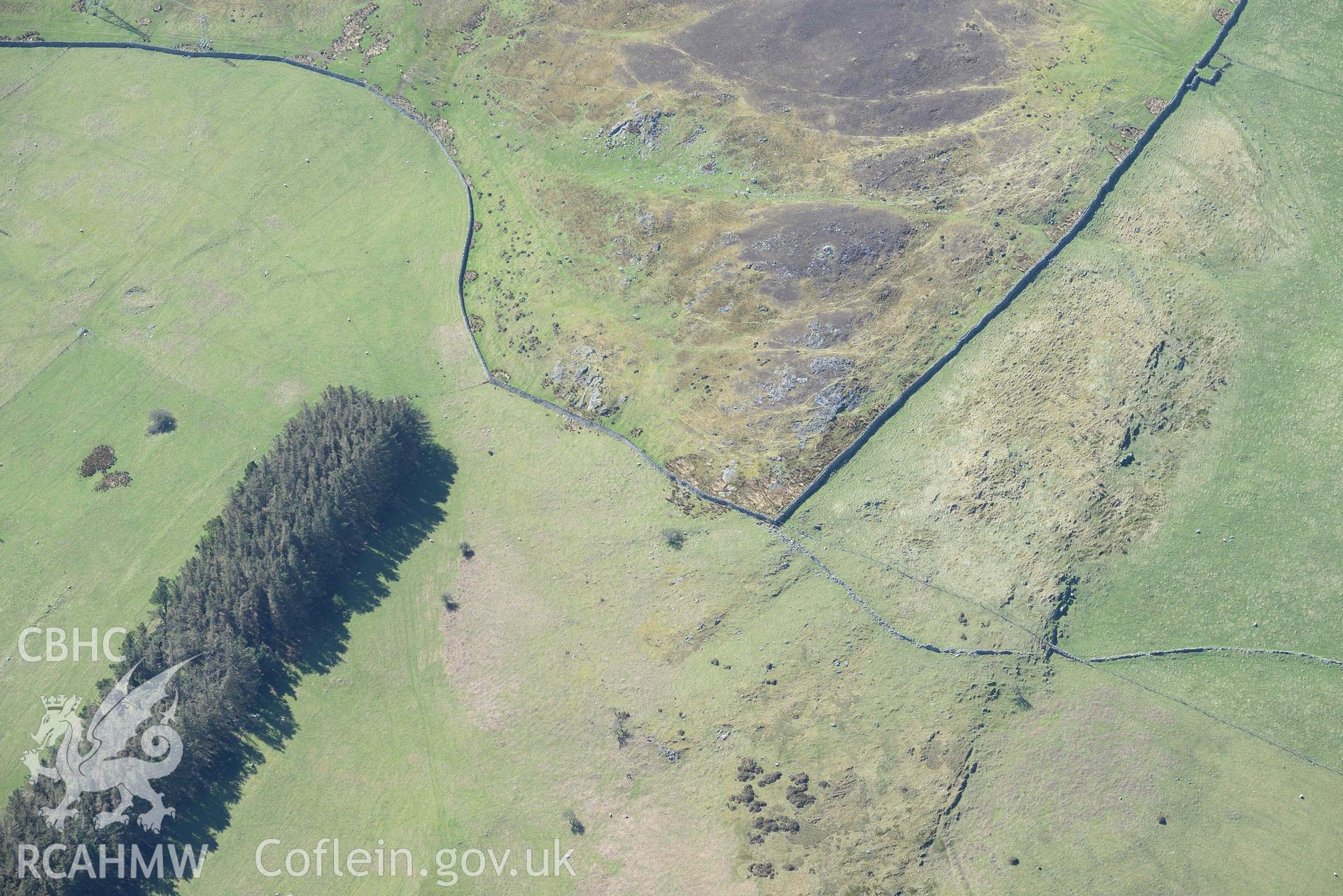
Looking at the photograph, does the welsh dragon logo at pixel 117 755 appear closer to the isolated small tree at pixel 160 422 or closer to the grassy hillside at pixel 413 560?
the grassy hillside at pixel 413 560

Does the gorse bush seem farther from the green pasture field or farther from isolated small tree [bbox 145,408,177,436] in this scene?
isolated small tree [bbox 145,408,177,436]

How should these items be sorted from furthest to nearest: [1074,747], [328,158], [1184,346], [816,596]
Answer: [328,158] → [1184,346] → [816,596] → [1074,747]

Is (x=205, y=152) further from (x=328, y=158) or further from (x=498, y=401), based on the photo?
(x=498, y=401)

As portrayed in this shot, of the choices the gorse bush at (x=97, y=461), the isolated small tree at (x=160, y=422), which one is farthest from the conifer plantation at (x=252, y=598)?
the gorse bush at (x=97, y=461)

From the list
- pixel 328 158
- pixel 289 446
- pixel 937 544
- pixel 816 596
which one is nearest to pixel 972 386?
pixel 937 544

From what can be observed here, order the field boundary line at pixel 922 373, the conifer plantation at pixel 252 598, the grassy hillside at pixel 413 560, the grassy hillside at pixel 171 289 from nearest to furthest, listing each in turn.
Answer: the conifer plantation at pixel 252 598
the grassy hillside at pixel 413 560
the field boundary line at pixel 922 373
the grassy hillside at pixel 171 289

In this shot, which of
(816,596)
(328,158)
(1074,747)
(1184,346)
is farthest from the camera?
(328,158)

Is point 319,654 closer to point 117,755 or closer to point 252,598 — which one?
point 252,598
